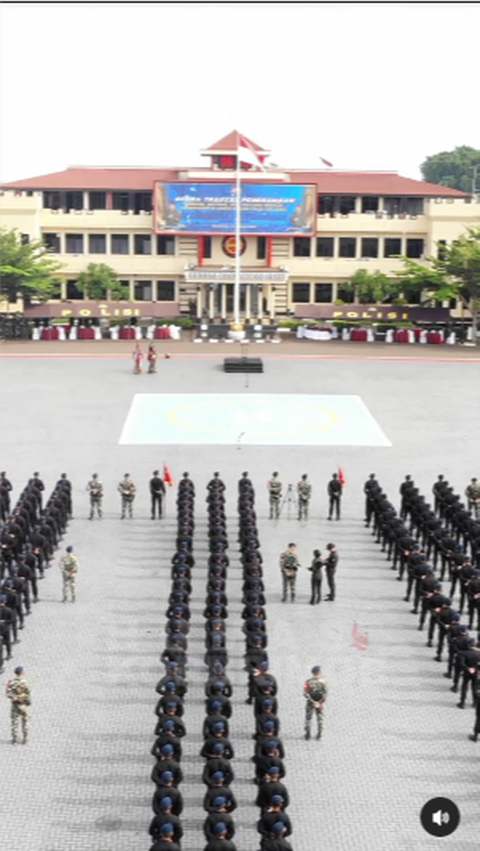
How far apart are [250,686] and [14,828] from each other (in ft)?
15.8

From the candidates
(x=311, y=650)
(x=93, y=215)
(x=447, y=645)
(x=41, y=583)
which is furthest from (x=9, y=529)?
(x=93, y=215)

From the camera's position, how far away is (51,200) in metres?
72.2

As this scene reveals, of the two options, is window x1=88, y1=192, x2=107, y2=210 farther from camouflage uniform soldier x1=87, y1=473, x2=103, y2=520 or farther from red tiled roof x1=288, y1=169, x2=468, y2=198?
camouflage uniform soldier x1=87, y1=473, x2=103, y2=520

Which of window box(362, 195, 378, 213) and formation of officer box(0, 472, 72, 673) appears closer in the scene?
formation of officer box(0, 472, 72, 673)

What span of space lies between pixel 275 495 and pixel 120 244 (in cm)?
4696

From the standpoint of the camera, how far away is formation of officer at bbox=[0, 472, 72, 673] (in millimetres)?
19469

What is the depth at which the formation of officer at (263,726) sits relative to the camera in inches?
512

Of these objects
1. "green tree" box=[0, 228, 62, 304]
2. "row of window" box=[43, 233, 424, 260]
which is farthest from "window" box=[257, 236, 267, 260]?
"green tree" box=[0, 228, 62, 304]

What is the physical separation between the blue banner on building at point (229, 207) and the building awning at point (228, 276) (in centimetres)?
261

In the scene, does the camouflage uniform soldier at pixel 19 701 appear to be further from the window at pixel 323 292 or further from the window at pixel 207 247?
the window at pixel 323 292

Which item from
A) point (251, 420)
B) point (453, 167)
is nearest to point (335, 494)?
point (251, 420)

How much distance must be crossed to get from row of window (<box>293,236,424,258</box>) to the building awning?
4389mm

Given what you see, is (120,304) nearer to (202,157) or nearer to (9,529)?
(202,157)

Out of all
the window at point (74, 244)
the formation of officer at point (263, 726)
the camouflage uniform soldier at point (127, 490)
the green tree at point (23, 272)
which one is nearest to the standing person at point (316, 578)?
the formation of officer at point (263, 726)
